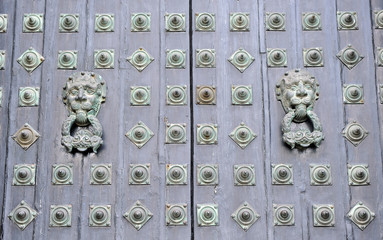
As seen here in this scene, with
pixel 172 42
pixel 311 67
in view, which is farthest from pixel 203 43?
pixel 311 67

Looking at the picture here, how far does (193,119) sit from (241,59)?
649mm

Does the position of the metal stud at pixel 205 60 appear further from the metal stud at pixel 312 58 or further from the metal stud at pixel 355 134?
the metal stud at pixel 355 134

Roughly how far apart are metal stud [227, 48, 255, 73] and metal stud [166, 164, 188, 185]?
0.95 metres

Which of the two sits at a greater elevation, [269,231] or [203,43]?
[203,43]

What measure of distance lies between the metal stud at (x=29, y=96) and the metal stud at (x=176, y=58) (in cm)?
107

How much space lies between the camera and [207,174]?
789cm

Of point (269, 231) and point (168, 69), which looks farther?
point (168, 69)

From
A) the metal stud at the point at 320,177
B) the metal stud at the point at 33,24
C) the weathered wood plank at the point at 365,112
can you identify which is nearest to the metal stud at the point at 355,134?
the weathered wood plank at the point at 365,112

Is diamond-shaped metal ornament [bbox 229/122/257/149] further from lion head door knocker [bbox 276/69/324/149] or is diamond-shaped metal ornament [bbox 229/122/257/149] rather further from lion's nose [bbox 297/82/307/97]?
lion's nose [bbox 297/82/307/97]

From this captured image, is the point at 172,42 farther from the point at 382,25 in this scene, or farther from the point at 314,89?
the point at 382,25

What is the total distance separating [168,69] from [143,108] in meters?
0.39

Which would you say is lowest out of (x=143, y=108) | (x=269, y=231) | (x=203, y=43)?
(x=269, y=231)

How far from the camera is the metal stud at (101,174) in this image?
7891 millimetres

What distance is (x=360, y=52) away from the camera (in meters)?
8.32
